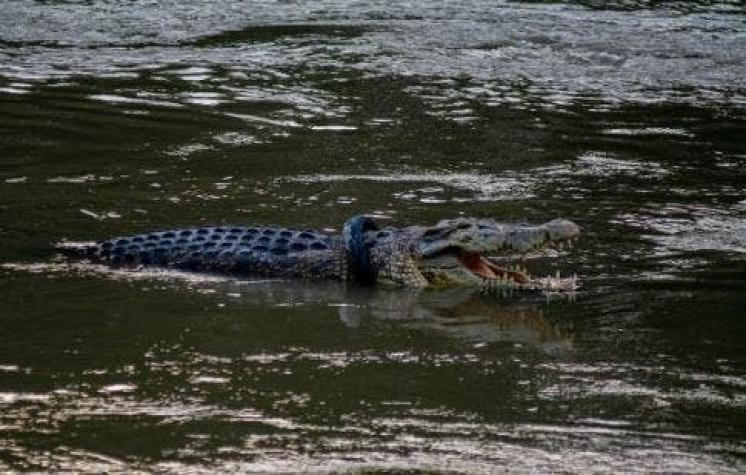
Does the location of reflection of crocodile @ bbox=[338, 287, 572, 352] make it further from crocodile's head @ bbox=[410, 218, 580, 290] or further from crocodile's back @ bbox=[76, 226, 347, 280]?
crocodile's back @ bbox=[76, 226, 347, 280]

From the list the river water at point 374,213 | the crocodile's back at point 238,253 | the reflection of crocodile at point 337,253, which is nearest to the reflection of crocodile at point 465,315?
the river water at point 374,213

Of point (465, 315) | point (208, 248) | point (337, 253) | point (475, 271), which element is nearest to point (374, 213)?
point (337, 253)

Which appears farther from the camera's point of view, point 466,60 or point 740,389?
point 466,60

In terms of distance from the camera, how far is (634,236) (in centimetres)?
898

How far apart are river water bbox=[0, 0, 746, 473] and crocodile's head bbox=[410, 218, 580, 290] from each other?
0.17 m

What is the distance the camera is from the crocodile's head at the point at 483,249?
787cm

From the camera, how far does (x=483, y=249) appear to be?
8141 mm

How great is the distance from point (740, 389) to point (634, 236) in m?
2.91

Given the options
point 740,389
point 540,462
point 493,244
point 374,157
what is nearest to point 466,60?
point 374,157

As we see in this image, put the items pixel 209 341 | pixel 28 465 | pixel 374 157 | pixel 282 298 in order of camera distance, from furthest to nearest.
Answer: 1. pixel 374 157
2. pixel 282 298
3. pixel 209 341
4. pixel 28 465

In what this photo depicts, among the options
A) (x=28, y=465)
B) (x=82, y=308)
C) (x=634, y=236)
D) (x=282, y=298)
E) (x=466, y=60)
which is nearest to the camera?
(x=28, y=465)

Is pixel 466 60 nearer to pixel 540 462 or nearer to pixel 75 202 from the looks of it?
pixel 75 202

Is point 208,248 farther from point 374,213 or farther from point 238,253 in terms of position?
point 374,213

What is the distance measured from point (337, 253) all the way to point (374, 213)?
126cm
